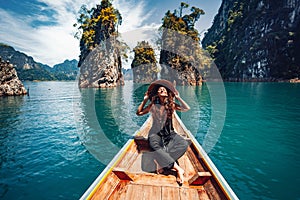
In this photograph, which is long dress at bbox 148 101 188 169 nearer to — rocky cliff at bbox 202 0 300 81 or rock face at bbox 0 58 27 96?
rock face at bbox 0 58 27 96

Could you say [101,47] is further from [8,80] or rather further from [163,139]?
[163,139]

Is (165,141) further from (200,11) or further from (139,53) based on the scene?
(139,53)

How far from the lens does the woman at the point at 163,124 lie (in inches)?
144

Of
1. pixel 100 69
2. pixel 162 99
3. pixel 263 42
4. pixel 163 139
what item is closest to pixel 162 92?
pixel 162 99

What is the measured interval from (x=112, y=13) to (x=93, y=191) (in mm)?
56458

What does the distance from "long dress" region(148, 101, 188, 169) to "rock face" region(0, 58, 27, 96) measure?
112 feet

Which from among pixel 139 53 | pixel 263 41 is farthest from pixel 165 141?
pixel 263 41

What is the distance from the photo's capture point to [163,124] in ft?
12.9

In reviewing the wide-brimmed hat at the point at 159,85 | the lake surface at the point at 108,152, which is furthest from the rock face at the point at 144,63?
the wide-brimmed hat at the point at 159,85

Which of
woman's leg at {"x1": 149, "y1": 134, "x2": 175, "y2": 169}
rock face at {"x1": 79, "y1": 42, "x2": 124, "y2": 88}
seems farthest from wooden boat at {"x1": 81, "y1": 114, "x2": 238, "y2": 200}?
rock face at {"x1": 79, "y1": 42, "x2": 124, "y2": 88}

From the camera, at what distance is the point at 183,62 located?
54.4 meters

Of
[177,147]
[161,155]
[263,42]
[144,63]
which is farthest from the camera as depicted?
[144,63]

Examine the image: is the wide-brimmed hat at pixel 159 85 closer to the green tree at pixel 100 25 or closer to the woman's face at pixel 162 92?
the woman's face at pixel 162 92

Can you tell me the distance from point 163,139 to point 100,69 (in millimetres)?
50557
